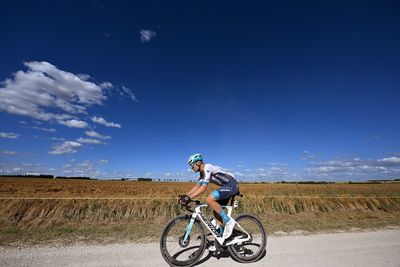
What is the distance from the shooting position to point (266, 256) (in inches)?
249

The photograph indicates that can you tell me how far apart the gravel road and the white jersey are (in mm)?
1770

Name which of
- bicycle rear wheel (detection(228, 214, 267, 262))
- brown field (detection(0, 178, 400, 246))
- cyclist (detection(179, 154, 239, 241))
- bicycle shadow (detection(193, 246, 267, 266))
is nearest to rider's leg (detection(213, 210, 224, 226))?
cyclist (detection(179, 154, 239, 241))

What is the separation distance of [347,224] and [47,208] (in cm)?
1203

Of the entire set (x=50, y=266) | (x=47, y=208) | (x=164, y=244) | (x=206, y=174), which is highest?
(x=206, y=174)

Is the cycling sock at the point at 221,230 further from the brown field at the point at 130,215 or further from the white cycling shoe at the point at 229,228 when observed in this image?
the brown field at the point at 130,215

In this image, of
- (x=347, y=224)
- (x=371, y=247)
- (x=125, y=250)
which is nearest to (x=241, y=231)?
(x=125, y=250)

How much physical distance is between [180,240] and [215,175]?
5.36ft

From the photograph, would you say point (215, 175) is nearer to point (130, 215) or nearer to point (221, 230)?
point (221, 230)

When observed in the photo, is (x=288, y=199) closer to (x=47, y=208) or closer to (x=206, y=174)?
(x=206, y=174)

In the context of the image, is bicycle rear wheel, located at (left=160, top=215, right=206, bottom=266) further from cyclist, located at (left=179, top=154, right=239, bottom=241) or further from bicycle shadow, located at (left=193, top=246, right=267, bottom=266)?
cyclist, located at (left=179, top=154, right=239, bottom=241)

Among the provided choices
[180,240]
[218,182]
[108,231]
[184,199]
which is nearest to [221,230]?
[180,240]

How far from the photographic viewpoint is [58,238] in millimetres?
7848

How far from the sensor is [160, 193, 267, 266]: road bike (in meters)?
5.83

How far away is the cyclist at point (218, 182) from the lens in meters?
6.05
